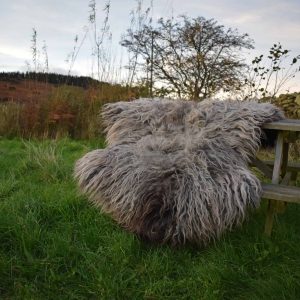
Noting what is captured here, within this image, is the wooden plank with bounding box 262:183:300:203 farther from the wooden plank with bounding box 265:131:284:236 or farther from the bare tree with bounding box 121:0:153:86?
the bare tree with bounding box 121:0:153:86

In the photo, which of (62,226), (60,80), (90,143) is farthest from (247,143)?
(60,80)

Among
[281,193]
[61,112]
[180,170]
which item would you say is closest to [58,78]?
[61,112]

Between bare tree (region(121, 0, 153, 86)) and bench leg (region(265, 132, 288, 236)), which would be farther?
bare tree (region(121, 0, 153, 86))

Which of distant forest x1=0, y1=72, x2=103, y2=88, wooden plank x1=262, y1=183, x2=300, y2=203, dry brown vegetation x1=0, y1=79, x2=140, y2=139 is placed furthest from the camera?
distant forest x1=0, y1=72, x2=103, y2=88

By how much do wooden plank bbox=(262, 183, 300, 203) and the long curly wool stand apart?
60mm

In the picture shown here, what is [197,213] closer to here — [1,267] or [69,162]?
[1,267]

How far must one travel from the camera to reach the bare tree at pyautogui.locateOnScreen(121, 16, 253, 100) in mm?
7508

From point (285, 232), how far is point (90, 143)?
3567 mm

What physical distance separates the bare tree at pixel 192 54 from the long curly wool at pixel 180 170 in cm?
430

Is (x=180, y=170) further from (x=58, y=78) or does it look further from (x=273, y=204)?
(x=58, y=78)

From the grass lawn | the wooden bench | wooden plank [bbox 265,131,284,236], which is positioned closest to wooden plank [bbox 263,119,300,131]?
the wooden bench

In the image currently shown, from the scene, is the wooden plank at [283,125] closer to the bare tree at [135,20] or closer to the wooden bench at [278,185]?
the wooden bench at [278,185]

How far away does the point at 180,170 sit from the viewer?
2.53m

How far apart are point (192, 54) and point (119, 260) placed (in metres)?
6.12
